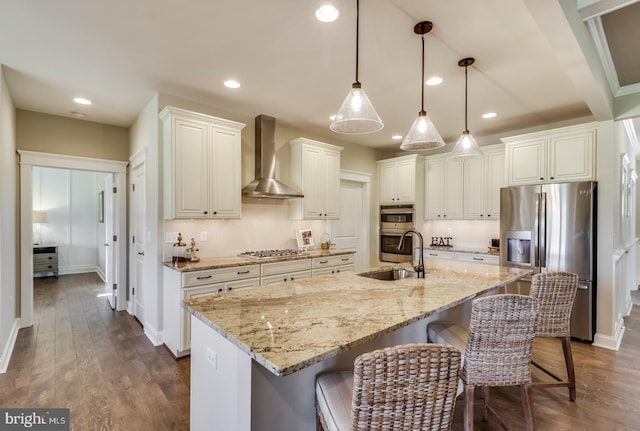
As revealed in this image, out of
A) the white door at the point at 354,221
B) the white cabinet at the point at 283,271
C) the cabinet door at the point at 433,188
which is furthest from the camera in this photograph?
the white door at the point at 354,221

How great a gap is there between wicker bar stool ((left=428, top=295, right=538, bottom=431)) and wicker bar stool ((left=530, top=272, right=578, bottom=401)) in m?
0.68

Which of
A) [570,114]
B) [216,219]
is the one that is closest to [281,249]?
[216,219]

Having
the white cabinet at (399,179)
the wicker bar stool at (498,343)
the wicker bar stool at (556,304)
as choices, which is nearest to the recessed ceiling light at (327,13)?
the wicker bar stool at (498,343)

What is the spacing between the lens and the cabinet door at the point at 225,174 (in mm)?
3473

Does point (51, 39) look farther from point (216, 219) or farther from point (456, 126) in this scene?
point (456, 126)

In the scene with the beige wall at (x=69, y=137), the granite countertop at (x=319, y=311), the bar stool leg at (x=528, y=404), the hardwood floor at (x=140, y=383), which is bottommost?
the hardwood floor at (x=140, y=383)

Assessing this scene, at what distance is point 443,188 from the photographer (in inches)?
205

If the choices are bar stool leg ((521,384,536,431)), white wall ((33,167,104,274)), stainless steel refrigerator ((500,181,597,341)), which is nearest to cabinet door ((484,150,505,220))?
stainless steel refrigerator ((500,181,597,341))

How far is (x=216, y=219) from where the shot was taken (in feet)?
12.1

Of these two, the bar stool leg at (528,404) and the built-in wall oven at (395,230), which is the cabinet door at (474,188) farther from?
the bar stool leg at (528,404)

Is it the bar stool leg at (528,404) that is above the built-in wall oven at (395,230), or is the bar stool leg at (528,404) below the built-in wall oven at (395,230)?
below

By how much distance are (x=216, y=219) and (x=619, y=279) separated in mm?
4909

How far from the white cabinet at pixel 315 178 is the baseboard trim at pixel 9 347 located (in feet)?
10.6

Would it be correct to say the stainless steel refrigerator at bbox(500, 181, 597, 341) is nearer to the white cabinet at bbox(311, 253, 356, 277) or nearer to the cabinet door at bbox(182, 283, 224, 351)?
the white cabinet at bbox(311, 253, 356, 277)
